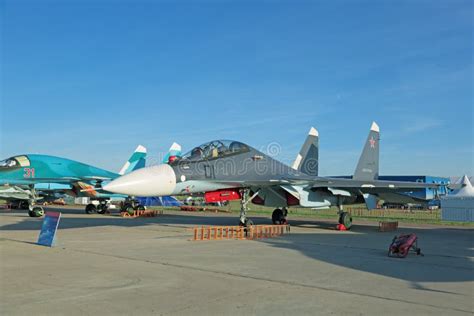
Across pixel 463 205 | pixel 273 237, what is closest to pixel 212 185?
pixel 273 237

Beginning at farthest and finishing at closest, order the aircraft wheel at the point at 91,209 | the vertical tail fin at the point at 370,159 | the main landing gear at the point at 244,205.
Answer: the aircraft wheel at the point at 91,209, the vertical tail fin at the point at 370,159, the main landing gear at the point at 244,205

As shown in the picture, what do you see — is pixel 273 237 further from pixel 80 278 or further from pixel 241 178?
pixel 80 278

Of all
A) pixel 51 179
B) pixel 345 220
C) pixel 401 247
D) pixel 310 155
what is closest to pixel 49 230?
pixel 401 247

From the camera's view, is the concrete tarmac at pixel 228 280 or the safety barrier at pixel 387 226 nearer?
the concrete tarmac at pixel 228 280

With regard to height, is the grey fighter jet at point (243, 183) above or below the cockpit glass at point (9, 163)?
below

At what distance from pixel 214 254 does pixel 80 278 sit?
321 centimetres

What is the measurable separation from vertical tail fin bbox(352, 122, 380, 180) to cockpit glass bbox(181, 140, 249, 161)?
7.77m

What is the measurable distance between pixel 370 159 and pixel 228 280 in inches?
610

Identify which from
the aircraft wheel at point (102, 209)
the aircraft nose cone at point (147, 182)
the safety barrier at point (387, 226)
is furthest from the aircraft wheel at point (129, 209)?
the safety barrier at point (387, 226)

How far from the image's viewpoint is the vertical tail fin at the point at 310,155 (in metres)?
21.6

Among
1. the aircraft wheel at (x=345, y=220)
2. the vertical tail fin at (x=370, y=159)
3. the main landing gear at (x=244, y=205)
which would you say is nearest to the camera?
the main landing gear at (x=244, y=205)

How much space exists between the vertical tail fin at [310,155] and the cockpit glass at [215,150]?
25.3ft

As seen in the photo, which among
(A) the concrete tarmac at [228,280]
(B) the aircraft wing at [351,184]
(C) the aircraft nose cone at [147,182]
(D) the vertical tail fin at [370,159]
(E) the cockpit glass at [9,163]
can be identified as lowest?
(A) the concrete tarmac at [228,280]

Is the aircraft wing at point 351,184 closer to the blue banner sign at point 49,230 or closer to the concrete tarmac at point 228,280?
the concrete tarmac at point 228,280
